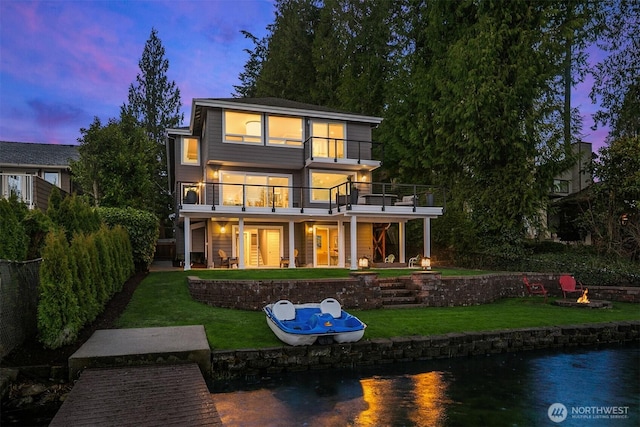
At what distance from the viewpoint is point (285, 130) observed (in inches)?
848

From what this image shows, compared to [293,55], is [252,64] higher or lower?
higher

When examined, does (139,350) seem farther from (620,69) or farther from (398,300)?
(620,69)

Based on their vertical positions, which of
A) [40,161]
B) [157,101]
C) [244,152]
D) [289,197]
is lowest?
[289,197]

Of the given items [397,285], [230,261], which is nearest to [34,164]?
[230,261]

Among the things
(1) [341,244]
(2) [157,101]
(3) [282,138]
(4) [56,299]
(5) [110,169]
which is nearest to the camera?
(4) [56,299]

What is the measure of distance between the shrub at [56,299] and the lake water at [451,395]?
114 inches

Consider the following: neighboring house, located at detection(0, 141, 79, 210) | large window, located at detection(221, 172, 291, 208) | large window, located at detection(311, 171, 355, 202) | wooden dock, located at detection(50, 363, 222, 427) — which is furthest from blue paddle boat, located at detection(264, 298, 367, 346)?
neighboring house, located at detection(0, 141, 79, 210)

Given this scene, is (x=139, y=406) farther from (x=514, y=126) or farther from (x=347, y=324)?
(x=514, y=126)

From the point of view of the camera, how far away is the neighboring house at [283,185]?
774 inches

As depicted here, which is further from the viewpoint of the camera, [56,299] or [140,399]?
[56,299]

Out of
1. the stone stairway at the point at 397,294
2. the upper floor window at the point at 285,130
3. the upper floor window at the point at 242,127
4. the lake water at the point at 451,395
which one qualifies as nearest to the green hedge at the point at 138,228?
the upper floor window at the point at 242,127

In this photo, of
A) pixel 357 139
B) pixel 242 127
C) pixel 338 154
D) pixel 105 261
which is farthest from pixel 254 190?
pixel 105 261

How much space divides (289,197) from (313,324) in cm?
1309

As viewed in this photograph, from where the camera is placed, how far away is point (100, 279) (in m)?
10.1
